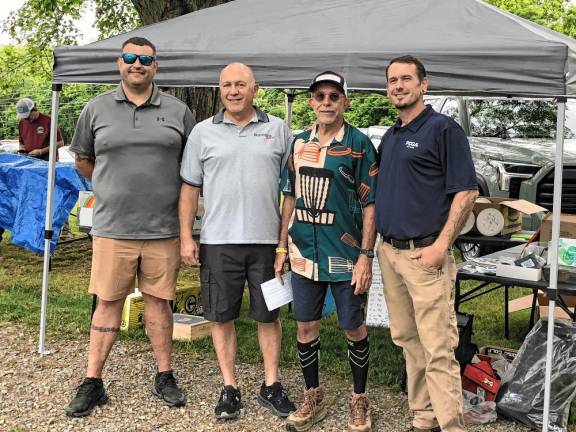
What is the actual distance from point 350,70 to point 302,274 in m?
1.24

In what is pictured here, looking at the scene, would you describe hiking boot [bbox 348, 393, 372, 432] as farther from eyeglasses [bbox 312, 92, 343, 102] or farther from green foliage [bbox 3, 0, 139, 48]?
green foliage [bbox 3, 0, 139, 48]

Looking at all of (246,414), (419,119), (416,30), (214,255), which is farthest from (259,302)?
(416,30)

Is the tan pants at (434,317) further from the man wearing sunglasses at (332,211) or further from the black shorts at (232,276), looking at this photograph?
the black shorts at (232,276)

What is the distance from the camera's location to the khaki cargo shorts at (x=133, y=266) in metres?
3.91

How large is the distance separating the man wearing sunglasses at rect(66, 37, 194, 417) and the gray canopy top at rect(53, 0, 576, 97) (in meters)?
0.56

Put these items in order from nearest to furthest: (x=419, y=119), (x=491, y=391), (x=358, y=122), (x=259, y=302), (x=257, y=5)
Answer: (x=419, y=119), (x=259, y=302), (x=491, y=391), (x=257, y=5), (x=358, y=122)

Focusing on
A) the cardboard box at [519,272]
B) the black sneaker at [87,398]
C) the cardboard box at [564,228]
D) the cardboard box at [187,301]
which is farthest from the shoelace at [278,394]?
the cardboard box at [564,228]

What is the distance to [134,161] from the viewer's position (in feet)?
12.5

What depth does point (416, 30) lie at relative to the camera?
162 inches

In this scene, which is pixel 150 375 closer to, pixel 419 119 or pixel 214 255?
pixel 214 255

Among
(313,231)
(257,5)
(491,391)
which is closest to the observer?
(313,231)

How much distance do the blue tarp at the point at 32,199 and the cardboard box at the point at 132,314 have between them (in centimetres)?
229

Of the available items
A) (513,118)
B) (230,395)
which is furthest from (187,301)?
(513,118)

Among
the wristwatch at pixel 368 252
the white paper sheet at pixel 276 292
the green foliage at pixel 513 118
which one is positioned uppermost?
the green foliage at pixel 513 118
